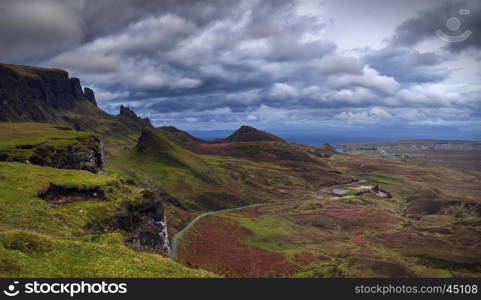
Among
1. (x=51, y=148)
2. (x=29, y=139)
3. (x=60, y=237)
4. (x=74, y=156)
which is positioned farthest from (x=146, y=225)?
(x=29, y=139)

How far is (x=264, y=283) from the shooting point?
73.3 ft

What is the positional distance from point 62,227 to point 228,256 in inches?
2056

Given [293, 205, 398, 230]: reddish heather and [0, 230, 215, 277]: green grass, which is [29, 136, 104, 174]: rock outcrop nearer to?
[0, 230, 215, 277]: green grass

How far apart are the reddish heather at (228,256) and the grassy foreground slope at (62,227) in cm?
2397

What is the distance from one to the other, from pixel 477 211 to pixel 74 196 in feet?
539

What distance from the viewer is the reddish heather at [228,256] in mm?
76500

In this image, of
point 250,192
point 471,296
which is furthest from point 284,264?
point 250,192

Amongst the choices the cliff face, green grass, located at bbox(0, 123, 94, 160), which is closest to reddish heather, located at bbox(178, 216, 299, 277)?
the cliff face

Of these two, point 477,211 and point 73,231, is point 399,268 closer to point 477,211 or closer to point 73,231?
point 73,231

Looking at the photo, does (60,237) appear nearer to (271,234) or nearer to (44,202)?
(44,202)

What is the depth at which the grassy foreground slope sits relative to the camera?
25.2 m

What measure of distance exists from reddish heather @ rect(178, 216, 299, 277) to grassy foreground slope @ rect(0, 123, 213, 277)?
2397 centimetres

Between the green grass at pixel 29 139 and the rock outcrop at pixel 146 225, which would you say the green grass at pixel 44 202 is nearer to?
the rock outcrop at pixel 146 225

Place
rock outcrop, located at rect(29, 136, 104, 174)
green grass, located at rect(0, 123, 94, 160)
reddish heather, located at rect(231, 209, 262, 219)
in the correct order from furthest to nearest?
reddish heather, located at rect(231, 209, 262, 219) → rock outcrop, located at rect(29, 136, 104, 174) → green grass, located at rect(0, 123, 94, 160)
